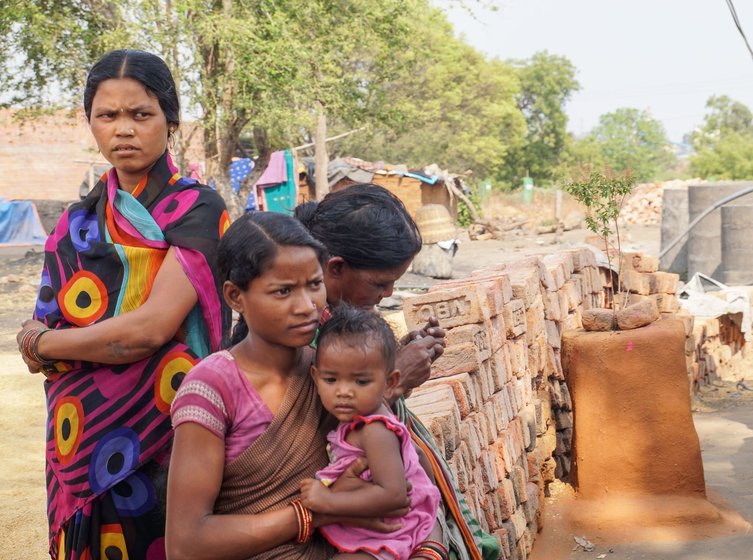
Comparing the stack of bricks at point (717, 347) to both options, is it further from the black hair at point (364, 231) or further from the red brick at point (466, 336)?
the black hair at point (364, 231)

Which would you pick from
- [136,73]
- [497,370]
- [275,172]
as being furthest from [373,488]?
[275,172]

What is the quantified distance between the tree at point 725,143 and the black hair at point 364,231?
41.2m

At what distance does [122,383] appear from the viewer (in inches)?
86.0

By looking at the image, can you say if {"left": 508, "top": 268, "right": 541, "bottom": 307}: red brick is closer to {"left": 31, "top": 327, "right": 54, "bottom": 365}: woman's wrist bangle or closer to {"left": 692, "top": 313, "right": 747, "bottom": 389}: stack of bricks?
{"left": 31, "top": 327, "right": 54, "bottom": 365}: woman's wrist bangle

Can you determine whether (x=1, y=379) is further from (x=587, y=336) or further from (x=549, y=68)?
(x=549, y=68)

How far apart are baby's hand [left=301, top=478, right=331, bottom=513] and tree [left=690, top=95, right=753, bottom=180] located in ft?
137

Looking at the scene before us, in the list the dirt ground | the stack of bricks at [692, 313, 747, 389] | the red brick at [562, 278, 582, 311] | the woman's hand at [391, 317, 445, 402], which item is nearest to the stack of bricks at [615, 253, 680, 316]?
the stack of bricks at [692, 313, 747, 389]

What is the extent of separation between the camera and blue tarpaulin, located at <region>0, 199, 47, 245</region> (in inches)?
→ 904

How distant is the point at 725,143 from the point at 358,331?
46053 millimetres

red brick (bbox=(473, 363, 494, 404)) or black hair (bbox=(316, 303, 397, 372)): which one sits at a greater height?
black hair (bbox=(316, 303, 397, 372))

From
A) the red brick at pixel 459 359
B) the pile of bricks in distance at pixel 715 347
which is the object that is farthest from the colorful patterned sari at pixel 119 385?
the pile of bricks in distance at pixel 715 347

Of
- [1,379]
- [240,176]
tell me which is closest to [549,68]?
[240,176]

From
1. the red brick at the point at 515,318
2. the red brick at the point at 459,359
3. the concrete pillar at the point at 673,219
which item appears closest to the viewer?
the red brick at the point at 459,359

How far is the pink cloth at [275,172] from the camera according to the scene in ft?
61.6
